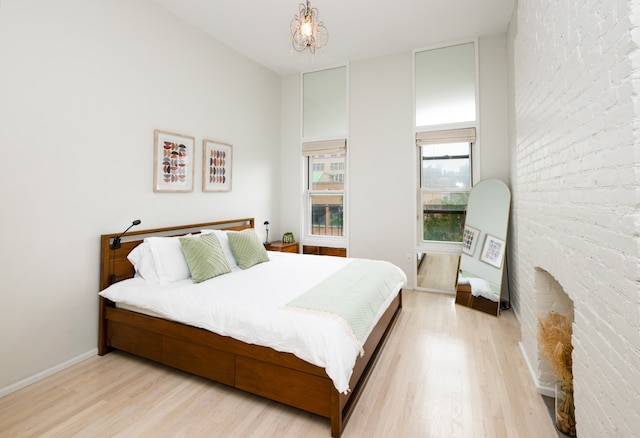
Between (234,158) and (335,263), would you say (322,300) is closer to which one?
(335,263)

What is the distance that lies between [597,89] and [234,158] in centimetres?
364

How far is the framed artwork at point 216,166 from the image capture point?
3.61 meters

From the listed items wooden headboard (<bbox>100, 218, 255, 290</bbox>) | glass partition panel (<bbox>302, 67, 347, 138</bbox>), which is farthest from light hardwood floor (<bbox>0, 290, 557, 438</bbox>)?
glass partition panel (<bbox>302, 67, 347, 138</bbox>)

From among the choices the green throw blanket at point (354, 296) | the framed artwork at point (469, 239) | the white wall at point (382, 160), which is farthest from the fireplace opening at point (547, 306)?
the white wall at point (382, 160)

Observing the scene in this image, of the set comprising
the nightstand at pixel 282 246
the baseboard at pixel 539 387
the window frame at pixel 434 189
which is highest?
the window frame at pixel 434 189

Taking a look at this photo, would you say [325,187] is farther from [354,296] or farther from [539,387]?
[539,387]

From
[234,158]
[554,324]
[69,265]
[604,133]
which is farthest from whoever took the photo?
[234,158]

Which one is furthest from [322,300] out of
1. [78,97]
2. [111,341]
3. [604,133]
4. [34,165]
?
[78,97]

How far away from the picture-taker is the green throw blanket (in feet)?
6.39

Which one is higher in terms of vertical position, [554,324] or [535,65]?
[535,65]

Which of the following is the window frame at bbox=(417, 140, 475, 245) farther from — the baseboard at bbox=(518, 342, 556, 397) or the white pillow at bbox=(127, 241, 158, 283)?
the white pillow at bbox=(127, 241, 158, 283)

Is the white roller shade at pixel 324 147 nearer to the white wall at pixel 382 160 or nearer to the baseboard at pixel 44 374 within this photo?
the white wall at pixel 382 160

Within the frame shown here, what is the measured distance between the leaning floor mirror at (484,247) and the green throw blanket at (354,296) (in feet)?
3.83

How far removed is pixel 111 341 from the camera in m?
2.62
